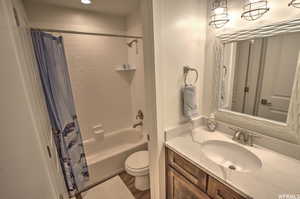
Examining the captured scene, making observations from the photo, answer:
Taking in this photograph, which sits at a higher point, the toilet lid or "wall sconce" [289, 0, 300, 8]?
"wall sconce" [289, 0, 300, 8]

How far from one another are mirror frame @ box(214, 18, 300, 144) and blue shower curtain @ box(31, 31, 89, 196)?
1.60 meters

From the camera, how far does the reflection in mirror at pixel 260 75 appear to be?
0.94 meters

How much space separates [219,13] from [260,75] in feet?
2.05

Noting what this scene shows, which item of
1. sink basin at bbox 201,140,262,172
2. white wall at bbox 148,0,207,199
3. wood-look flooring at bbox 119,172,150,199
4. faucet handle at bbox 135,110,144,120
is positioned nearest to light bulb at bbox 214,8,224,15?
white wall at bbox 148,0,207,199

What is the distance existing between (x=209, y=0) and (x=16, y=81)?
62.0 inches

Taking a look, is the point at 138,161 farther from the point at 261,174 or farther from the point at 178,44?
the point at 178,44

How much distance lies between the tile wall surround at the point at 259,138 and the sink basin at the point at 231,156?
152 mm

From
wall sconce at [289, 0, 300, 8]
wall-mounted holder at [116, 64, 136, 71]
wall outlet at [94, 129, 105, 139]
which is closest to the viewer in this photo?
wall sconce at [289, 0, 300, 8]

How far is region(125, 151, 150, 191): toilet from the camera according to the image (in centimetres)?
169

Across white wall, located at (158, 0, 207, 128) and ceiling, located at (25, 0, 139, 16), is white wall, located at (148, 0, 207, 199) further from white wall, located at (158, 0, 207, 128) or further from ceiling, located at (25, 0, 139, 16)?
ceiling, located at (25, 0, 139, 16)

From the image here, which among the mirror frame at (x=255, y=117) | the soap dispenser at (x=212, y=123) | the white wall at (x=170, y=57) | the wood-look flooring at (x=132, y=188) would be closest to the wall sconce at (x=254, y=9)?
the mirror frame at (x=255, y=117)

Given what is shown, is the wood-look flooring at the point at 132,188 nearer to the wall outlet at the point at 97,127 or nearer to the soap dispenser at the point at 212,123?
the wall outlet at the point at 97,127

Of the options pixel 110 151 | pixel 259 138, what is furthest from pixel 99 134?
pixel 259 138

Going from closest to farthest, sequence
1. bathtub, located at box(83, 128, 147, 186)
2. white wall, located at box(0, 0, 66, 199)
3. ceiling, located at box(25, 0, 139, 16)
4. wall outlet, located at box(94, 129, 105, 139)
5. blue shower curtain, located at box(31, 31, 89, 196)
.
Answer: white wall, located at box(0, 0, 66, 199) < blue shower curtain, located at box(31, 31, 89, 196) < ceiling, located at box(25, 0, 139, 16) < bathtub, located at box(83, 128, 147, 186) < wall outlet, located at box(94, 129, 105, 139)
